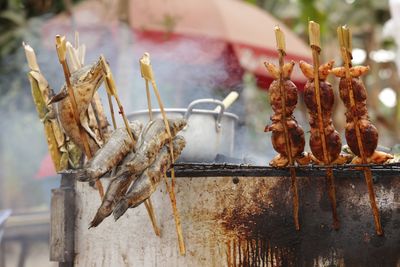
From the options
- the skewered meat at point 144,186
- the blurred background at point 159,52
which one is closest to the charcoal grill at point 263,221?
the skewered meat at point 144,186

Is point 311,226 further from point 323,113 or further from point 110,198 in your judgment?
point 110,198

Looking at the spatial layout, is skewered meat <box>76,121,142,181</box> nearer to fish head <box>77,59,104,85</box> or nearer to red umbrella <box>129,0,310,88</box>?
fish head <box>77,59,104,85</box>

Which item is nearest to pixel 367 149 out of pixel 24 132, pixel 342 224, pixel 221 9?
pixel 342 224

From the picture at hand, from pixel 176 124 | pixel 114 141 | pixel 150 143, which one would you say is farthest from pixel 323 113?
pixel 114 141

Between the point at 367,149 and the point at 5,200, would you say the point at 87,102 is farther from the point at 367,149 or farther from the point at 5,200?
the point at 5,200

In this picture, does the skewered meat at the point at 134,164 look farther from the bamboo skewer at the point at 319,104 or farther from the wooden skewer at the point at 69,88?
the bamboo skewer at the point at 319,104

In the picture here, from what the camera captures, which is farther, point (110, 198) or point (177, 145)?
point (177, 145)

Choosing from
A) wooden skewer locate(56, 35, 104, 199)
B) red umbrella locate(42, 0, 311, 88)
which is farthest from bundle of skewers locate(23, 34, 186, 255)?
red umbrella locate(42, 0, 311, 88)
